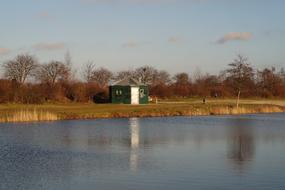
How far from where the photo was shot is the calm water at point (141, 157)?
20.4 m

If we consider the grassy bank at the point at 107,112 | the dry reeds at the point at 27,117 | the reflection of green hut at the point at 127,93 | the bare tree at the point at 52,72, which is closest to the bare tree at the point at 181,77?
the bare tree at the point at 52,72

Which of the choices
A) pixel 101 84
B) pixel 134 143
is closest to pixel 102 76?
pixel 101 84

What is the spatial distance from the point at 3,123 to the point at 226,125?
20.0 meters

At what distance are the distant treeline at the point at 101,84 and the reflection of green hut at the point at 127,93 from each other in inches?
155

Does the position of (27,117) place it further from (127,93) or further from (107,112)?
(127,93)

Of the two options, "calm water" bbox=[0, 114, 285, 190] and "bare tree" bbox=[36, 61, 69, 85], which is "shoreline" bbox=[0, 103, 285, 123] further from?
"bare tree" bbox=[36, 61, 69, 85]

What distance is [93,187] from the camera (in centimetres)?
1944

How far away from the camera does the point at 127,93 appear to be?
3066 inches

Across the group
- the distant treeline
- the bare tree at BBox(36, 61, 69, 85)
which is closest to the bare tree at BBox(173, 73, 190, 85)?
the distant treeline

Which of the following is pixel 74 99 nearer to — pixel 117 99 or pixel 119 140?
pixel 117 99

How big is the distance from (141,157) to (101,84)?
78.1 metres

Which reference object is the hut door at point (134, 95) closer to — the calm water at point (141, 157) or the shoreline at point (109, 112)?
the shoreline at point (109, 112)

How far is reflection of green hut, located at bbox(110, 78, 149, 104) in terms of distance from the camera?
7779cm

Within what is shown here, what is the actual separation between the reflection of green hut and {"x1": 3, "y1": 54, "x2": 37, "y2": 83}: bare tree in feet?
72.9
